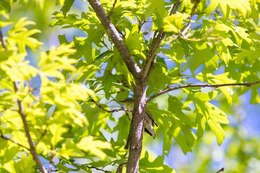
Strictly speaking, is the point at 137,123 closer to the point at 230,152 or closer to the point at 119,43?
the point at 119,43

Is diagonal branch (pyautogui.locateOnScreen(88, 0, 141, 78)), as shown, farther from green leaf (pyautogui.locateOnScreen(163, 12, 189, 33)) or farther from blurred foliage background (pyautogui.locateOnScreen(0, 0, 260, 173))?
blurred foliage background (pyautogui.locateOnScreen(0, 0, 260, 173))

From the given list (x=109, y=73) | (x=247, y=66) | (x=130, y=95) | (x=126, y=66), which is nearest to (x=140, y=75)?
(x=126, y=66)

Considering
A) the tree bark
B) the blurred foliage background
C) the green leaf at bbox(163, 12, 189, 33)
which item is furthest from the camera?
the blurred foliage background

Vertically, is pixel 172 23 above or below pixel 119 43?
above

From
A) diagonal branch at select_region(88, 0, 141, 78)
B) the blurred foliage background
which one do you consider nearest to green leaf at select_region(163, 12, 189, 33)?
diagonal branch at select_region(88, 0, 141, 78)

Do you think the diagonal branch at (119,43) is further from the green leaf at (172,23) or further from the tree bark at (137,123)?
the green leaf at (172,23)

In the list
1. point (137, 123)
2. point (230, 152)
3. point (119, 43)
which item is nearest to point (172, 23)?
point (119, 43)

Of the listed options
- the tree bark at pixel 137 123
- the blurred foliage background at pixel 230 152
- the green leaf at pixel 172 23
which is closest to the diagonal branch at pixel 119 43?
the tree bark at pixel 137 123

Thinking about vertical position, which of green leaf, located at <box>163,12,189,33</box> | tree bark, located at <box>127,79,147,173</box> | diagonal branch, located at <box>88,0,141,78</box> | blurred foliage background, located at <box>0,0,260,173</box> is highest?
green leaf, located at <box>163,12,189,33</box>

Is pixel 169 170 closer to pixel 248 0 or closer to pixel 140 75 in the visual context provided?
pixel 140 75

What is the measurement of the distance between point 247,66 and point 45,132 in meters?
1.12

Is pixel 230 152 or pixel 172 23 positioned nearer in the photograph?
pixel 172 23

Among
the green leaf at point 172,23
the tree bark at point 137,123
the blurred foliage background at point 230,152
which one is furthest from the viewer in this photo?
the blurred foliage background at point 230,152

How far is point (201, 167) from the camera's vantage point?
11.1ft
